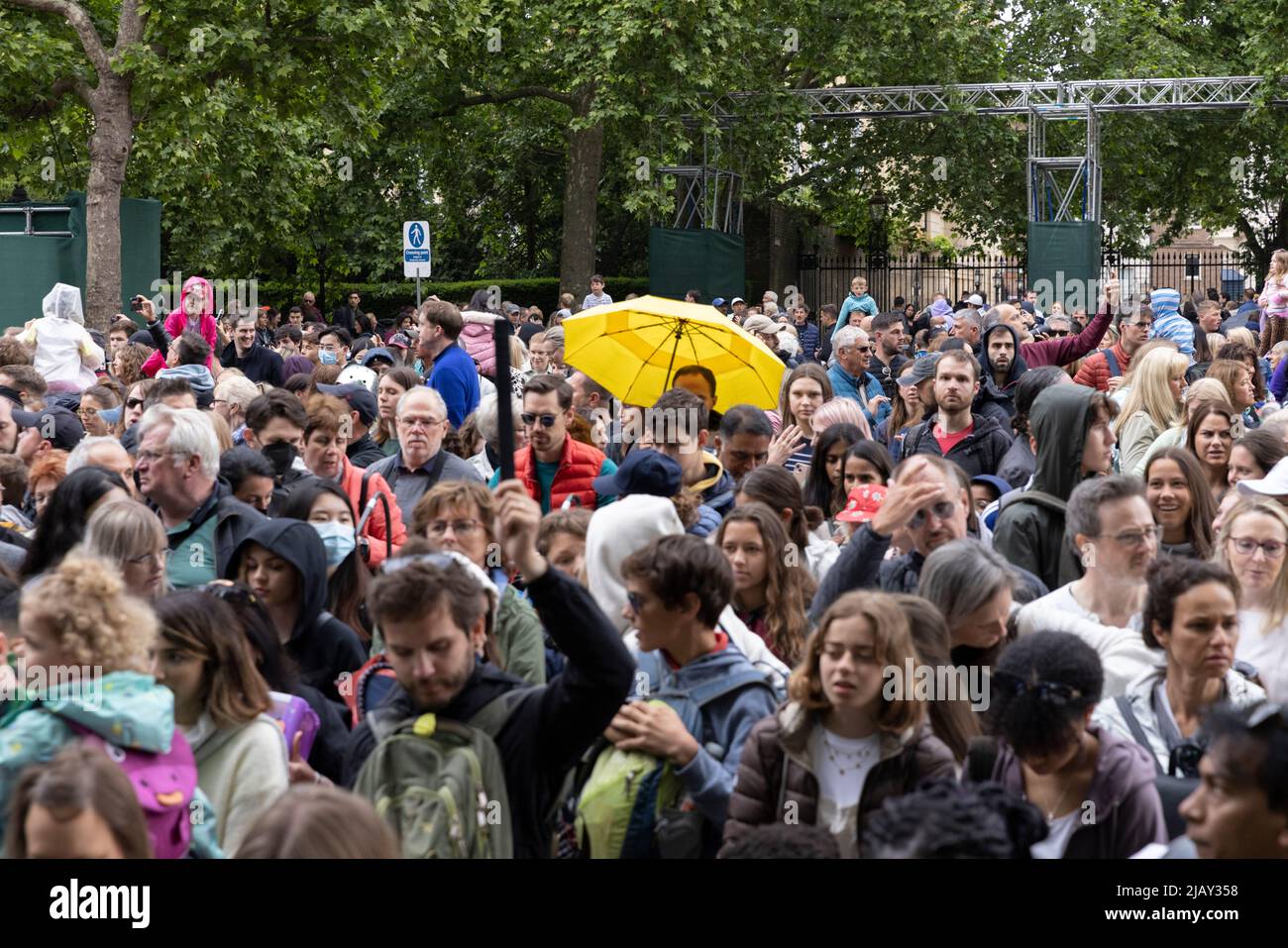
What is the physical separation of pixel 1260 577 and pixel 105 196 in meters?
18.3

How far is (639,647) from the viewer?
477 cm

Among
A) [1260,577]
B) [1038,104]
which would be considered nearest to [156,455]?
[1260,577]

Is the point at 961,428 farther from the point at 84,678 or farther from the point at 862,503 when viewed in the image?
the point at 84,678

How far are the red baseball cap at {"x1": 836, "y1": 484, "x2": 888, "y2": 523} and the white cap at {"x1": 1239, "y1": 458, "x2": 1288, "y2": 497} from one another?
1362 mm

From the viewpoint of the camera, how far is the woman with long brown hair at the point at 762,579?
5.43 metres

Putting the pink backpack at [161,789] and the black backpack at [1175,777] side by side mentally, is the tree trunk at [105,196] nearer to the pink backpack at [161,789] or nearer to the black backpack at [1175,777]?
the pink backpack at [161,789]

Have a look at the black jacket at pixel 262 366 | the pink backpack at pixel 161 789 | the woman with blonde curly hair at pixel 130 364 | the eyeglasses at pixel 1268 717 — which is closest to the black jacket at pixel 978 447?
the eyeglasses at pixel 1268 717

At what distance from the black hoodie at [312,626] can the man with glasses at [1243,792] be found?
2842mm

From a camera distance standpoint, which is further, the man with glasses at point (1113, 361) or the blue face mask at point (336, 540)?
the man with glasses at point (1113, 361)

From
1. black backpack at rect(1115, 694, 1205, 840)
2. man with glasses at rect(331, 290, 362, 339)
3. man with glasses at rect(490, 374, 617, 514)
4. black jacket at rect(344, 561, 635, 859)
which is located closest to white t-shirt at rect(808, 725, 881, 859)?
black jacket at rect(344, 561, 635, 859)

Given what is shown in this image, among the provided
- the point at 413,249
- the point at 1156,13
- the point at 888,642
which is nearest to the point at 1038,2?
the point at 1156,13
